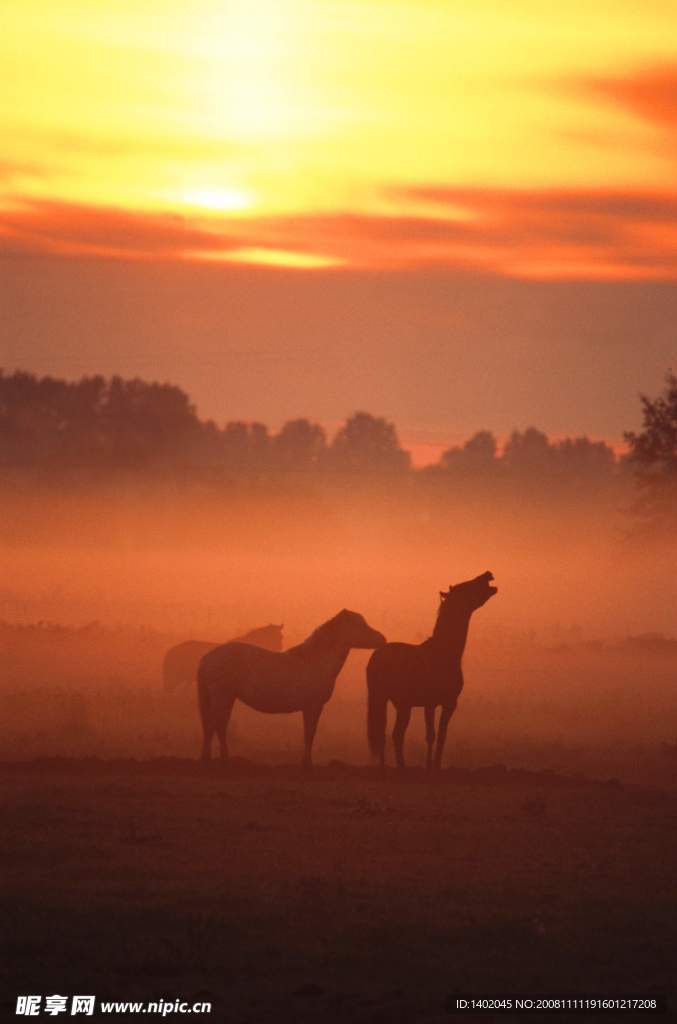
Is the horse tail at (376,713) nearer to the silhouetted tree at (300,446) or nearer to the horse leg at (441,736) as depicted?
the horse leg at (441,736)

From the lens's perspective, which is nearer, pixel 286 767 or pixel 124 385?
pixel 286 767

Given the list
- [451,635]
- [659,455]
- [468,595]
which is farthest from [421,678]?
[659,455]

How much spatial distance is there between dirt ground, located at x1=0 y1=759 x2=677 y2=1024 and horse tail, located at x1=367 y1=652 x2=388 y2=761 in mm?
730

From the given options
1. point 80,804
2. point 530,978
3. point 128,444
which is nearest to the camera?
point 530,978

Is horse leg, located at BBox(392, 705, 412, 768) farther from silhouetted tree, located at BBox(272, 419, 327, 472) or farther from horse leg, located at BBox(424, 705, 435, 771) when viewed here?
silhouetted tree, located at BBox(272, 419, 327, 472)

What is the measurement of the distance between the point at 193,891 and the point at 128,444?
325 feet

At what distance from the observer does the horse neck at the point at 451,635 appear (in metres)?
20.5

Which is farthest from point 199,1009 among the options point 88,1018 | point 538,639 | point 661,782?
point 538,639

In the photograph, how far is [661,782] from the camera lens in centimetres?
2158

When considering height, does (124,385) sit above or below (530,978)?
above

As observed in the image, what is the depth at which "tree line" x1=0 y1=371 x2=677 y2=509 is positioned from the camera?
111 meters

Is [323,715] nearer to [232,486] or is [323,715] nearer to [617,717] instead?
[617,717]

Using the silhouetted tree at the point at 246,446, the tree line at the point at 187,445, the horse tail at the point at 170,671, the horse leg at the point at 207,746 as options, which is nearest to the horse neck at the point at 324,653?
the horse leg at the point at 207,746

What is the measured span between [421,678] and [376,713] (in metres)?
0.70
